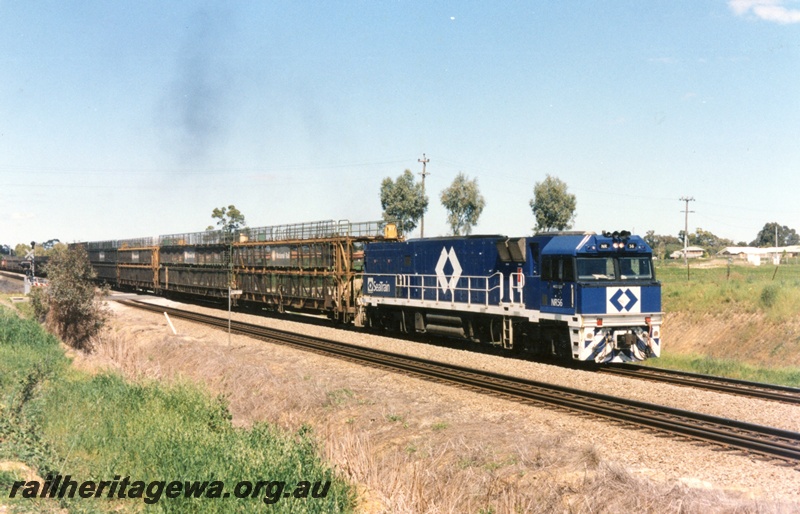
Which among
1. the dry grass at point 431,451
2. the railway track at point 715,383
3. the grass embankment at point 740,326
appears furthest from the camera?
the grass embankment at point 740,326

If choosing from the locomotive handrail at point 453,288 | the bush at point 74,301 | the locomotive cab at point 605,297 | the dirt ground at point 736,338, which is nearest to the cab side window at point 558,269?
the locomotive cab at point 605,297

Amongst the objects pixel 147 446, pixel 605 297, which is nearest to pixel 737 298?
pixel 605 297

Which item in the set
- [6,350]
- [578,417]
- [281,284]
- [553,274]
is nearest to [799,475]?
[578,417]

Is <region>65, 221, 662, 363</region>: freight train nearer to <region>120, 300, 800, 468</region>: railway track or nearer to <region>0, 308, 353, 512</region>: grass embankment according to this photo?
<region>120, 300, 800, 468</region>: railway track

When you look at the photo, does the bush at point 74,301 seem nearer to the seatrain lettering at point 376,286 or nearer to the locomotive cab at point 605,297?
the seatrain lettering at point 376,286

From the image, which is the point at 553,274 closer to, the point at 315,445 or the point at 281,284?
the point at 315,445

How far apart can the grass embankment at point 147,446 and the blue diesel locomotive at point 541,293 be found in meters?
8.83

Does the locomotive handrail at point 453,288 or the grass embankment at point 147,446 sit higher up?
the locomotive handrail at point 453,288

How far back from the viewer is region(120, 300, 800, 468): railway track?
10.4m

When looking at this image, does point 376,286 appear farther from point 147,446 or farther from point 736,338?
point 147,446

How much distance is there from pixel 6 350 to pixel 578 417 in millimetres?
19983

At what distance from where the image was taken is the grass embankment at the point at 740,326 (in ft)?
66.4

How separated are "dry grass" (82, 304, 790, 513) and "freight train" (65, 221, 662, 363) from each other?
5043 mm

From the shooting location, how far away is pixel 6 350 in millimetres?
22328
